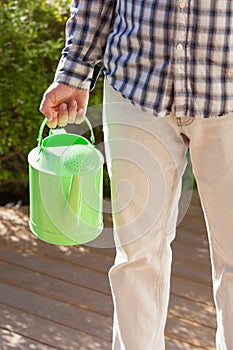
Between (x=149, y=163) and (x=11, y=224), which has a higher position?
(x=149, y=163)

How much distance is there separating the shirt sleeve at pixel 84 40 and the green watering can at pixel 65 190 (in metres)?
0.13

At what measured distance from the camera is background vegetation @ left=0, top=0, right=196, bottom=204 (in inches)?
134

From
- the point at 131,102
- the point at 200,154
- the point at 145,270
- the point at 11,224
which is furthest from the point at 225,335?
the point at 11,224

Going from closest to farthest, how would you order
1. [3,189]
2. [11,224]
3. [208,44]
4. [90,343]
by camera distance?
[208,44] < [90,343] < [11,224] < [3,189]

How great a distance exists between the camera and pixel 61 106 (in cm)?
192

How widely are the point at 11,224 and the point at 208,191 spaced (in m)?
1.68

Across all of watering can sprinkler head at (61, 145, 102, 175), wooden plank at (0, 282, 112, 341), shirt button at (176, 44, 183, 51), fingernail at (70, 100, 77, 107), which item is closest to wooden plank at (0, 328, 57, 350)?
wooden plank at (0, 282, 112, 341)

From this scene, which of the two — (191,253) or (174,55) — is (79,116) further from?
(191,253)

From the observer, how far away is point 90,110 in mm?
3428

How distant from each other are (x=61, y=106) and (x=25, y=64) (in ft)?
5.16

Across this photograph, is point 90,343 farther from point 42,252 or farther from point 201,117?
point 201,117

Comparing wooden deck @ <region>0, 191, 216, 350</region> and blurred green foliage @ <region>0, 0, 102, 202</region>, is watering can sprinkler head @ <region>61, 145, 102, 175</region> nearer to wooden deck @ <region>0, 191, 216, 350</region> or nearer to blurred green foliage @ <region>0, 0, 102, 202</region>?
wooden deck @ <region>0, 191, 216, 350</region>

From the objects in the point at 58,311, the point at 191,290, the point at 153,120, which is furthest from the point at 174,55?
the point at 191,290

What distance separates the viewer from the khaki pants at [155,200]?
6.02 ft
